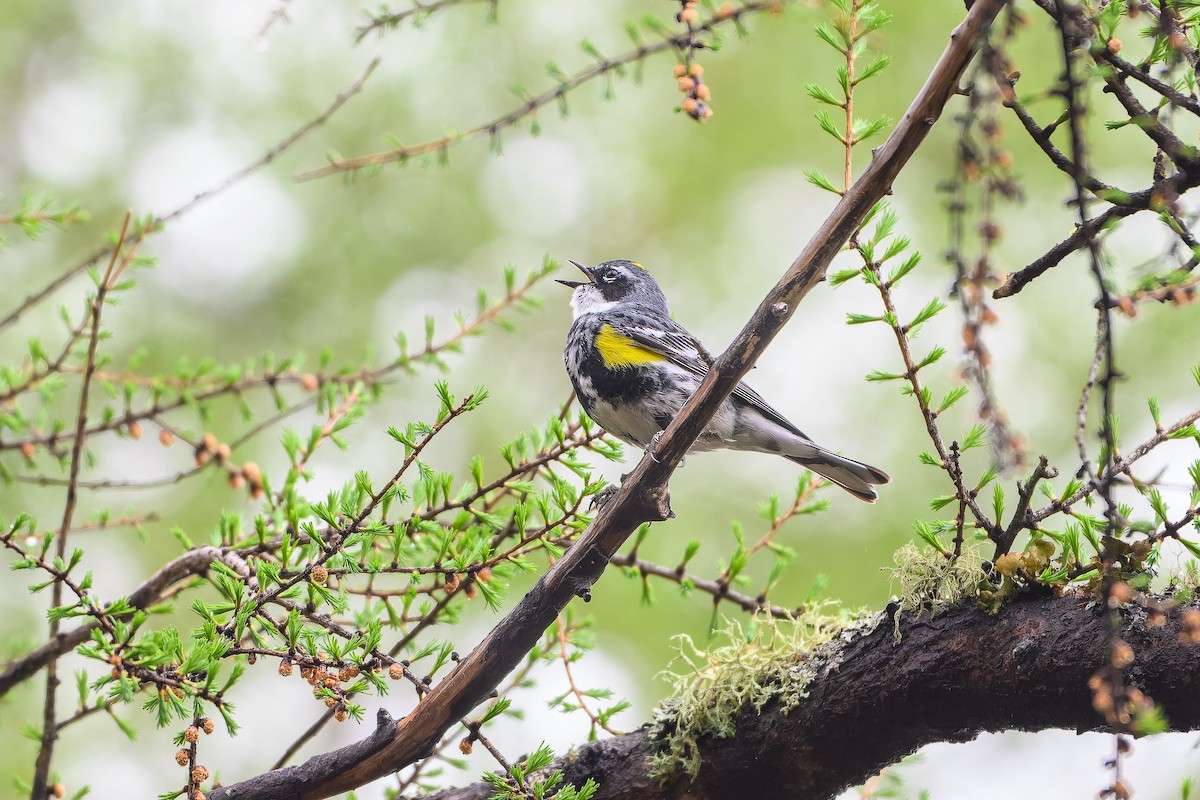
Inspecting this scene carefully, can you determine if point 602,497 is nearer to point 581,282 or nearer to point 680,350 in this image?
point 680,350

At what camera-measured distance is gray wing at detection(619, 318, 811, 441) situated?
4.38 meters

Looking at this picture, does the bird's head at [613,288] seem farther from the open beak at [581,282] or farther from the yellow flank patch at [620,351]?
the yellow flank patch at [620,351]

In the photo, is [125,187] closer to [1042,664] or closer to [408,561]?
[408,561]

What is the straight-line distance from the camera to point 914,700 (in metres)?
2.39

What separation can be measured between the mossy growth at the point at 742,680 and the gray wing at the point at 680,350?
1567 millimetres

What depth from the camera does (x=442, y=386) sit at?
214 cm

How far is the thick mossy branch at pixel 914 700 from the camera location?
85.0 inches

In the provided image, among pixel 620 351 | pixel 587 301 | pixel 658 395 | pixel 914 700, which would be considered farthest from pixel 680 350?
pixel 914 700

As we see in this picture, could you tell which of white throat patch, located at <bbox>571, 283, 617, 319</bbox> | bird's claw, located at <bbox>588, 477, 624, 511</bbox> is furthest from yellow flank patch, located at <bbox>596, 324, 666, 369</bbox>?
bird's claw, located at <bbox>588, 477, 624, 511</bbox>

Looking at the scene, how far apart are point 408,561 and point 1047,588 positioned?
178 centimetres

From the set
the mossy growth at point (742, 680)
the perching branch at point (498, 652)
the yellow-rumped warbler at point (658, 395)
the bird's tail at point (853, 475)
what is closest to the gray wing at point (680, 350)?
the yellow-rumped warbler at point (658, 395)

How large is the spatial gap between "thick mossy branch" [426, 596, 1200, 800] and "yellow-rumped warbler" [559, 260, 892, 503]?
153 centimetres

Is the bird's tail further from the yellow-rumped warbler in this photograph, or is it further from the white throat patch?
the white throat patch

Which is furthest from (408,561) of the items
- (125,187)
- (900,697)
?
(125,187)
